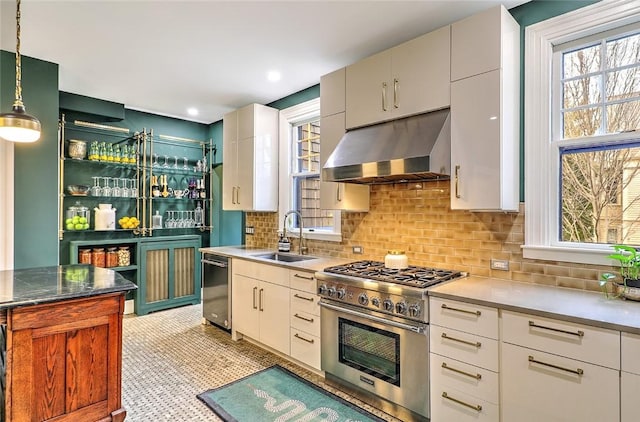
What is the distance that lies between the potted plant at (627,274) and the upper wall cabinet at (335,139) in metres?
1.85

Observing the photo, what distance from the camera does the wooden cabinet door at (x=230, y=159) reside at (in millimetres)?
4484

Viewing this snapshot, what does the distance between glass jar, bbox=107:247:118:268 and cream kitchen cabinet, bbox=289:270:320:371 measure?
2.79 metres

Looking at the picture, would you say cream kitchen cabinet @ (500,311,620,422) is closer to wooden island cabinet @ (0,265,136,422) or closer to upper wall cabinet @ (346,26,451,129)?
upper wall cabinet @ (346,26,451,129)

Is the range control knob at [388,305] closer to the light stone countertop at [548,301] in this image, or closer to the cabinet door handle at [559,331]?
the light stone countertop at [548,301]

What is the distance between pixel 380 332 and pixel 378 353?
0.16 metres

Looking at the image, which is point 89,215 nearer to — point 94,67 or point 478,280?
point 94,67

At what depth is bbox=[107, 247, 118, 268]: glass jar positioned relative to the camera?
4473mm

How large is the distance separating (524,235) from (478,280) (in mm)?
435

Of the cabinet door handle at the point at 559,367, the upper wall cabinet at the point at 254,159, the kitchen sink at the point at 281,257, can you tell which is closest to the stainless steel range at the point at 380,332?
the cabinet door handle at the point at 559,367

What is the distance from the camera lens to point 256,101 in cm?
448

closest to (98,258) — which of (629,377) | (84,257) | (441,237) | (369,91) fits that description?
(84,257)

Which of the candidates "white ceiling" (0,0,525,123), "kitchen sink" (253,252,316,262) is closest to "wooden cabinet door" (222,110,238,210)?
"white ceiling" (0,0,525,123)

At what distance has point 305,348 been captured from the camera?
9.78 feet

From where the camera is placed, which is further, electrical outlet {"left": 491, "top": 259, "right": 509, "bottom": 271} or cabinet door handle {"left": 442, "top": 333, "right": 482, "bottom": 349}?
electrical outlet {"left": 491, "top": 259, "right": 509, "bottom": 271}
